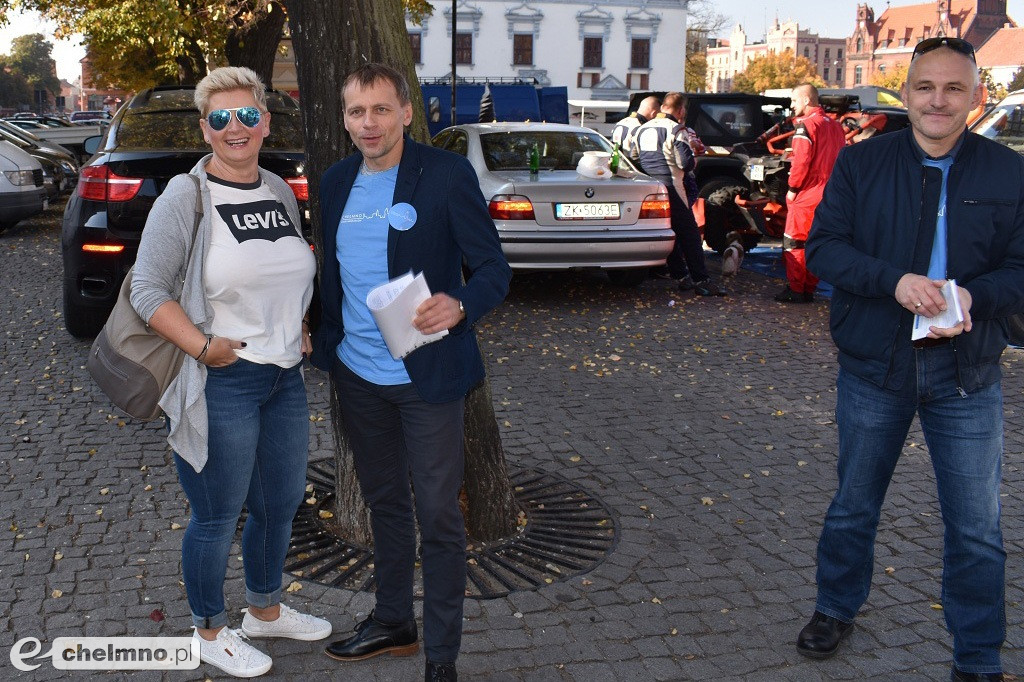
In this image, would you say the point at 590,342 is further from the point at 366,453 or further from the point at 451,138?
the point at 366,453

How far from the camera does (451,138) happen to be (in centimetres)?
1091

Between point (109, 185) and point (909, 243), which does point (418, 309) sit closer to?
point (909, 243)

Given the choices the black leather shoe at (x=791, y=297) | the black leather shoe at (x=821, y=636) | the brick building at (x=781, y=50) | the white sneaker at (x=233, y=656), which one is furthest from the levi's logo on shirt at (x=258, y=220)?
the brick building at (x=781, y=50)

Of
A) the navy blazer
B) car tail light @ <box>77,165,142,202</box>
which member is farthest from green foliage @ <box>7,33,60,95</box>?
the navy blazer

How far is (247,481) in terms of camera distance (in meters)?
3.29

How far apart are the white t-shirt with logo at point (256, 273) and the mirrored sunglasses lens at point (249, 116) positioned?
0.62ft

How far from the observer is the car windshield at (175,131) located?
24.9 feet

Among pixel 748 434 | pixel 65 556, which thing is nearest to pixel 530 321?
pixel 748 434

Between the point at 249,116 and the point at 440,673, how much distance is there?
1761mm

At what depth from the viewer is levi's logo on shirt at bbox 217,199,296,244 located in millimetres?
3129

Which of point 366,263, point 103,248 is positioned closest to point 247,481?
point 366,263

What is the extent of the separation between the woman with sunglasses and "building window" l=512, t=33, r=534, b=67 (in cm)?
6748

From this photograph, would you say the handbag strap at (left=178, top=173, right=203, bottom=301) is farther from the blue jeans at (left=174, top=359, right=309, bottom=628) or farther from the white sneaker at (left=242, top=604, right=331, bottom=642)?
the white sneaker at (left=242, top=604, right=331, bottom=642)

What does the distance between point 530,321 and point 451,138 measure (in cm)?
270
